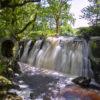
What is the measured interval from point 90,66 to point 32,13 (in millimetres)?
4585

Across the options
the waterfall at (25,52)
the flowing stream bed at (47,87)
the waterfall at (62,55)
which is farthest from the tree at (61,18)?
the flowing stream bed at (47,87)

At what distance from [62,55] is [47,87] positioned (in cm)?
569

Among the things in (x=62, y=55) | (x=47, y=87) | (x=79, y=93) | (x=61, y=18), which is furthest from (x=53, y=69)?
(x=61, y=18)

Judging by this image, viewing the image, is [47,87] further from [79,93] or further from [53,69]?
[53,69]

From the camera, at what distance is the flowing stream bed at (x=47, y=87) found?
11.4 m

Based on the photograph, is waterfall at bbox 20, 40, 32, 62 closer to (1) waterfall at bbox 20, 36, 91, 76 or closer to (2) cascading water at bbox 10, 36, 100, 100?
(2) cascading water at bbox 10, 36, 100, 100

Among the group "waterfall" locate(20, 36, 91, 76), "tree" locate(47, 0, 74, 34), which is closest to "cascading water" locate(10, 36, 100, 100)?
"waterfall" locate(20, 36, 91, 76)

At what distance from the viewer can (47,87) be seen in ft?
43.5

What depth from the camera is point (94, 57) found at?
1603 centimetres

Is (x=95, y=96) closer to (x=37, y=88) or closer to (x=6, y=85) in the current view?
(x=37, y=88)

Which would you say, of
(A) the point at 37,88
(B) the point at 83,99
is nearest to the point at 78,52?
(A) the point at 37,88

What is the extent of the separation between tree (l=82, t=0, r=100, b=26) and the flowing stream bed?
5.16m

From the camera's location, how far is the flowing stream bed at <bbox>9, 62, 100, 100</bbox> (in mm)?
11367

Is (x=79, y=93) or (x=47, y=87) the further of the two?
(x=47, y=87)
